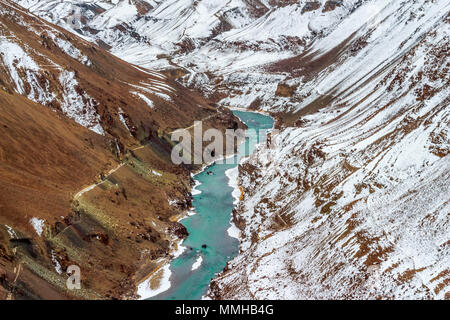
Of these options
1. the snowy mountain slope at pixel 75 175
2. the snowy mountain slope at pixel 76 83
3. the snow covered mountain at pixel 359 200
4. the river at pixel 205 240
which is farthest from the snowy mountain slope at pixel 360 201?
the snowy mountain slope at pixel 76 83

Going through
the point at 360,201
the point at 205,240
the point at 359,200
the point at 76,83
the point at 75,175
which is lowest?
the point at 360,201

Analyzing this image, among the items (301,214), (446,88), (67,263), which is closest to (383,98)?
(446,88)

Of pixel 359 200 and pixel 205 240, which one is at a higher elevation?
pixel 205 240

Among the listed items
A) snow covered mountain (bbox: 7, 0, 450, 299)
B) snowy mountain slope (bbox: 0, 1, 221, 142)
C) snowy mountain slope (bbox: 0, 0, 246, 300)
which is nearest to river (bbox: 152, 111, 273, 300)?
snowy mountain slope (bbox: 0, 0, 246, 300)

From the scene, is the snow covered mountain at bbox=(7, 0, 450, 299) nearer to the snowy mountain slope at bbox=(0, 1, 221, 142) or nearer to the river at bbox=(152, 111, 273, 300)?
the river at bbox=(152, 111, 273, 300)

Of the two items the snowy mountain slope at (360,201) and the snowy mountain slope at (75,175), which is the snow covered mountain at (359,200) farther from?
the snowy mountain slope at (75,175)

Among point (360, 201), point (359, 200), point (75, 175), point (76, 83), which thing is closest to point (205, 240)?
point (75, 175)

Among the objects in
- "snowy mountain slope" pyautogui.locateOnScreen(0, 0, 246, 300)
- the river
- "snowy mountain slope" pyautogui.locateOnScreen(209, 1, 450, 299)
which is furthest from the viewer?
the river

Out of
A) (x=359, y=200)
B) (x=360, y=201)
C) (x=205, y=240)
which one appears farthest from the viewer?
(x=205, y=240)

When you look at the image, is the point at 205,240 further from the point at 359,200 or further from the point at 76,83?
the point at 76,83
